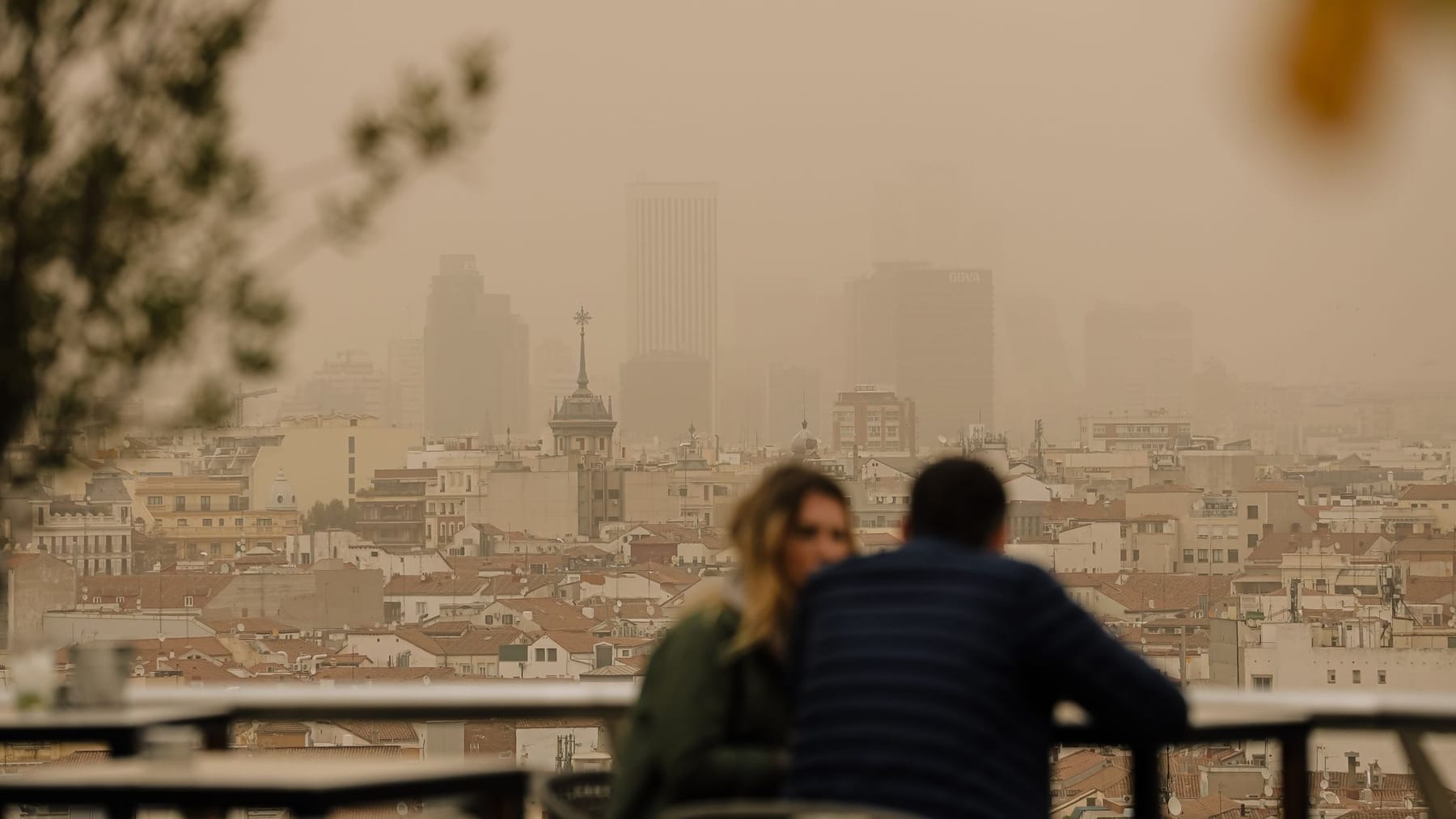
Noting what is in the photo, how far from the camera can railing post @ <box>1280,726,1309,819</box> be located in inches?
101

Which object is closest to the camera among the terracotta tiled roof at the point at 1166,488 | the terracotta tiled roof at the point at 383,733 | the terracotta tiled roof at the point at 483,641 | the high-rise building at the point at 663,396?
the terracotta tiled roof at the point at 383,733

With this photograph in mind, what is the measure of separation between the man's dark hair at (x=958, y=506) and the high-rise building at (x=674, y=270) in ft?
59.8

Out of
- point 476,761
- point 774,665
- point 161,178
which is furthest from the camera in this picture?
point 161,178

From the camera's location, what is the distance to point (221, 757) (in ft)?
8.27

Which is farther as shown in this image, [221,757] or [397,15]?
[397,15]

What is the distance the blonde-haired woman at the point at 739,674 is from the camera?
2.01 metres

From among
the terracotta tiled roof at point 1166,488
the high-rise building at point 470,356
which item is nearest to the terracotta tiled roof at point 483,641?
the high-rise building at point 470,356

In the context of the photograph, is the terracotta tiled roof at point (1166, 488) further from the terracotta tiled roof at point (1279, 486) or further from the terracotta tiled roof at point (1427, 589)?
the terracotta tiled roof at point (1427, 589)

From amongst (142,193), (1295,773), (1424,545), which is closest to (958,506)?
(1295,773)

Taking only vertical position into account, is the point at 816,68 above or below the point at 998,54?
above

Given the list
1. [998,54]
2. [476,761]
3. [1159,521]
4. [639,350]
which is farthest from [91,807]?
[639,350]

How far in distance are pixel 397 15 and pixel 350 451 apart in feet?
71.6

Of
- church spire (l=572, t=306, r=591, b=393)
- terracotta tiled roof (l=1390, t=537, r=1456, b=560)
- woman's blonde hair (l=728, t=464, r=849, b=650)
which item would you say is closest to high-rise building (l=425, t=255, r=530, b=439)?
church spire (l=572, t=306, r=591, b=393)

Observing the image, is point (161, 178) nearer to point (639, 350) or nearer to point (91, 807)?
point (91, 807)
